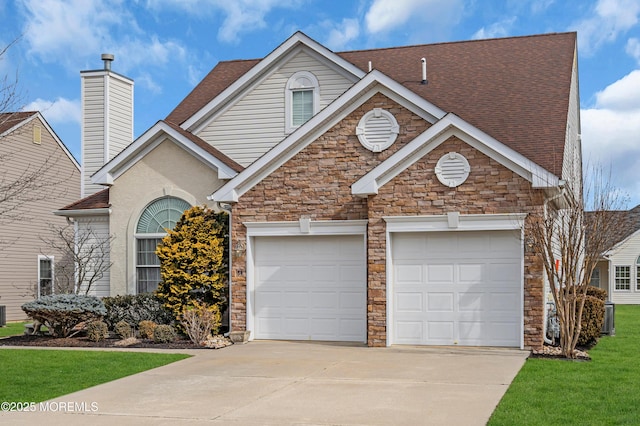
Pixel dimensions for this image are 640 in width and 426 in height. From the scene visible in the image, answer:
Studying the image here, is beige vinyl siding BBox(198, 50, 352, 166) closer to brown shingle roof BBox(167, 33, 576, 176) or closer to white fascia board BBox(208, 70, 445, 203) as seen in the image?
brown shingle roof BBox(167, 33, 576, 176)

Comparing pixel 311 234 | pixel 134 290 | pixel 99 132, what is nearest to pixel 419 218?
pixel 311 234

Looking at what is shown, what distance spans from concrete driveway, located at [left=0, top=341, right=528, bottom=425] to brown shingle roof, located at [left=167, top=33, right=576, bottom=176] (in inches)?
213

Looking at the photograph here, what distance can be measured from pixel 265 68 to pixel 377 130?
597cm

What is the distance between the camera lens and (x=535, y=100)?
20.6 m

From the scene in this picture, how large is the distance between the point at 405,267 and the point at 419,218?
1.13 metres

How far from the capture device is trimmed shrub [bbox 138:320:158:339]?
1798 cm

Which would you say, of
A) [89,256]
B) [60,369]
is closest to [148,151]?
[89,256]

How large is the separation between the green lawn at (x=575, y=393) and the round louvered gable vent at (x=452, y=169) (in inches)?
153

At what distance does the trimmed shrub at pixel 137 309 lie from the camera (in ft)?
62.3

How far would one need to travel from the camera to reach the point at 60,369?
1356 cm

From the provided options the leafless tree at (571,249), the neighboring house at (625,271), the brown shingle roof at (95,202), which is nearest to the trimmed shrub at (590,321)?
the leafless tree at (571,249)

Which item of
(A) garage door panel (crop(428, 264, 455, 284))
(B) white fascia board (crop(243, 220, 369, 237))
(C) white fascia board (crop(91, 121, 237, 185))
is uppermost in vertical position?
(C) white fascia board (crop(91, 121, 237, 185))

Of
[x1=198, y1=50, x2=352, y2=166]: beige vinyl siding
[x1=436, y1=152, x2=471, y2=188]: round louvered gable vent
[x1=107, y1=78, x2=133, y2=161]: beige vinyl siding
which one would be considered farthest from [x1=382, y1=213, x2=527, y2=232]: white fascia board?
[x1=107, y1=78, x2=133, y2=161]: beige vinyl siding

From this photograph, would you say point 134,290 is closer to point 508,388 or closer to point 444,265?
point 444,265
